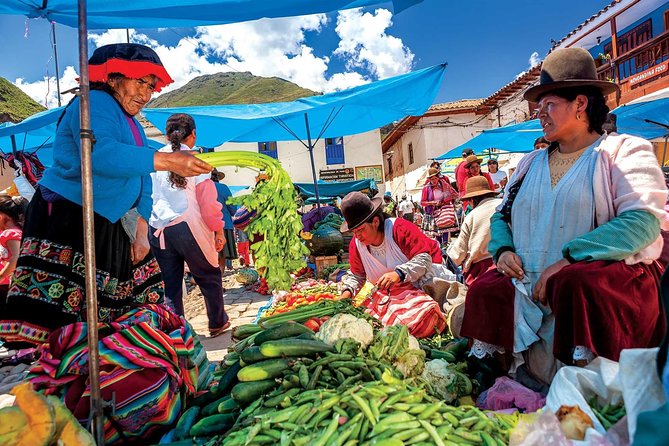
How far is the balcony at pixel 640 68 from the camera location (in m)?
10.9

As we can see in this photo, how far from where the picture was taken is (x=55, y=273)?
74.2 inches

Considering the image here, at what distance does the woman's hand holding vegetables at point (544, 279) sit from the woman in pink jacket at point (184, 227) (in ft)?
9.51

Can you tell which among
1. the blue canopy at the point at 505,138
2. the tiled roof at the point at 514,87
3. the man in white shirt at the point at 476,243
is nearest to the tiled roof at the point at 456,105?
the tiled roof at the point at 514,87

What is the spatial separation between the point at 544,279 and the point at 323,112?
6.28 meters

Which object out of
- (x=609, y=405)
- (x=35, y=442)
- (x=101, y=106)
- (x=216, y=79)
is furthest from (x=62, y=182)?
(x=216, y=79)

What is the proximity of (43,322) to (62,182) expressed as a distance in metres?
0.67

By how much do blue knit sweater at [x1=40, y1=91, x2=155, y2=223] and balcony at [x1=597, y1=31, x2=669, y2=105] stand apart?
13.7 meters

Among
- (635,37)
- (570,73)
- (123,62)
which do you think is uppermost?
(635,37)

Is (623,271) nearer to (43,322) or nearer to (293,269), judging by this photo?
(43,322)

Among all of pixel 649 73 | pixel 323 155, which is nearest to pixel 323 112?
pixel 649 73

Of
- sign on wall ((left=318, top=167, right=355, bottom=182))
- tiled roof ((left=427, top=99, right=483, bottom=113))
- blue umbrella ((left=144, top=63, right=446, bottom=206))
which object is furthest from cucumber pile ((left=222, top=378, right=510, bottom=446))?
sign on wall ((left=318, top=167, right=355, bottom=182))

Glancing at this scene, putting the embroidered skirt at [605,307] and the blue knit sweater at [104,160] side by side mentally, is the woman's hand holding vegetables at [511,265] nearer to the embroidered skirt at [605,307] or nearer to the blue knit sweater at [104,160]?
the embroidered skirt at [605,307]

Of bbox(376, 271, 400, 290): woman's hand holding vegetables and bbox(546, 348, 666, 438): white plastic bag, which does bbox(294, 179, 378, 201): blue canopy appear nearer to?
bbox(376, 271, 400, 290): woman's hand holding vegetables

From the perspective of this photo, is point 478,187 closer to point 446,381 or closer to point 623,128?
point 446,381
